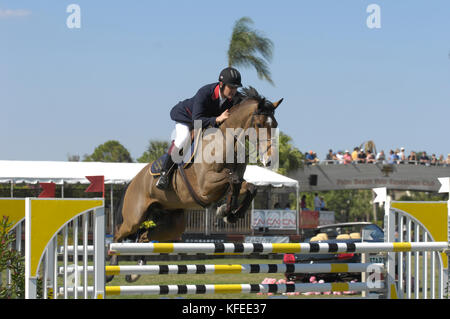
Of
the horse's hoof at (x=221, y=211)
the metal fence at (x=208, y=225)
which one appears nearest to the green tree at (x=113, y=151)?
the metal fence at (x=208, y=225)

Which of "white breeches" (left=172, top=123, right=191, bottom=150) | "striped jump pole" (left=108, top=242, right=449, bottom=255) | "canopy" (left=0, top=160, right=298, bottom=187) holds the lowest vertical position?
"striped jump pole" (left=108, top=242, right=449, bottom=255)

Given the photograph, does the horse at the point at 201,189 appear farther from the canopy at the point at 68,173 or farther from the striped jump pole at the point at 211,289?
the canopy at the point at 68,173

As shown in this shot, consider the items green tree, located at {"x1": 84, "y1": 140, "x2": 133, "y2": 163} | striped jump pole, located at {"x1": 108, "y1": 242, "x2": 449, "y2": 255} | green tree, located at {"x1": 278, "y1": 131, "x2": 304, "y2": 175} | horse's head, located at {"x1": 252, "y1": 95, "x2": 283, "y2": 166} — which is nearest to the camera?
striped jump pole, located at {"x1": 108, "y1": 242, "x2": 449, "y2": 255}

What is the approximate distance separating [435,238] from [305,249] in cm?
124

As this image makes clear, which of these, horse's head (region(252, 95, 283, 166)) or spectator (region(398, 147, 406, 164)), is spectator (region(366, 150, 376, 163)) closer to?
spectator (region(398, 147, 406, 164))

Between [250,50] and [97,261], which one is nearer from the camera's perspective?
[97,261]

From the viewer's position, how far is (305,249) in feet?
15.8

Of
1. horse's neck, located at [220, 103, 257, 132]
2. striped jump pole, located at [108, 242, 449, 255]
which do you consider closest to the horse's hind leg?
horse's neck, located at [220, 103, 257, 132]

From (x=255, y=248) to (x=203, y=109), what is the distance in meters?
1.89

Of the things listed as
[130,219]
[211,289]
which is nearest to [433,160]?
[130,219]

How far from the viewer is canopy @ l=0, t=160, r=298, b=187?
1609 centimetres

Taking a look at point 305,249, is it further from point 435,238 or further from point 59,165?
point 59,165

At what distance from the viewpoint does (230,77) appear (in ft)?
20.1
